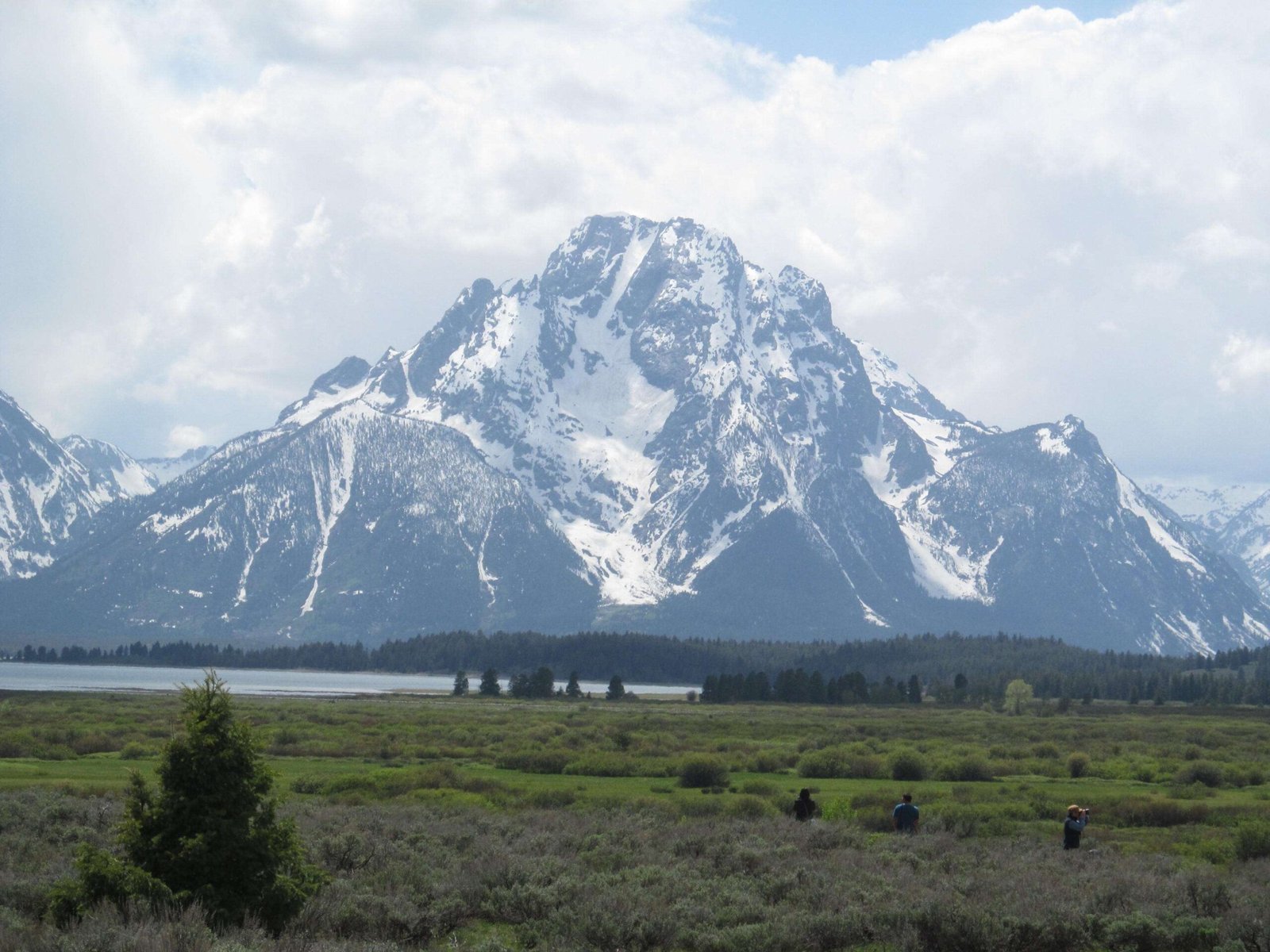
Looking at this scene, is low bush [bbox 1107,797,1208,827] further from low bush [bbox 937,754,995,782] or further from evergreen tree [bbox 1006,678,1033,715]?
evergreen tree [bbox 1006,678,1033,715]

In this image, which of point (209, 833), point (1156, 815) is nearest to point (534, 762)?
point (1156, 815)

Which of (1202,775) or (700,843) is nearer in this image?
(700,843)

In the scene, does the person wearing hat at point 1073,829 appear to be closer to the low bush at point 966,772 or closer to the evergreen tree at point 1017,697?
the low bush at point 966,772

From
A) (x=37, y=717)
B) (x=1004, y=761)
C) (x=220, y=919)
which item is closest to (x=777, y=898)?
(x=220, y=919)

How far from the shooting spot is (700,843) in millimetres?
32125

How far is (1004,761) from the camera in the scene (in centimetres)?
6494

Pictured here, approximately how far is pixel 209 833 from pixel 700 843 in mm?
15475

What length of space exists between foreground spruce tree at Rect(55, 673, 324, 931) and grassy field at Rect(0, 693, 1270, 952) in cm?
79

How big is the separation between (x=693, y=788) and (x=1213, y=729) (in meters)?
64.1

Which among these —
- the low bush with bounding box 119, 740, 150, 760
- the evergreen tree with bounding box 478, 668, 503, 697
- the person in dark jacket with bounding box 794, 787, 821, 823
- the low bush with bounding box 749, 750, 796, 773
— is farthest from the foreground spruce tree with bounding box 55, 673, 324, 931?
the evergreen tree with bounding box 478, 668, 503, 697

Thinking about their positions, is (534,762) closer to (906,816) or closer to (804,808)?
(804,808)

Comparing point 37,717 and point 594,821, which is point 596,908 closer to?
point 594,821

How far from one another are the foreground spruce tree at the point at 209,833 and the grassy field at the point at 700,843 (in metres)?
A: 0.79

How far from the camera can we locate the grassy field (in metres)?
22.9
